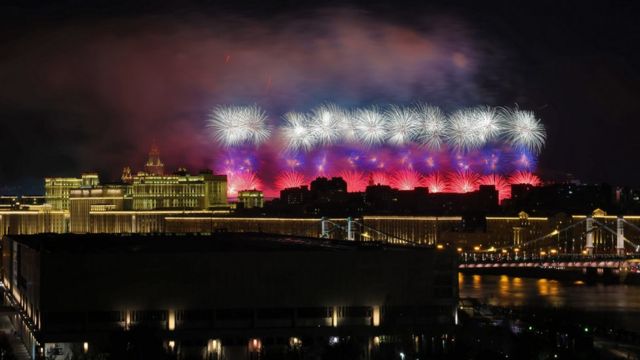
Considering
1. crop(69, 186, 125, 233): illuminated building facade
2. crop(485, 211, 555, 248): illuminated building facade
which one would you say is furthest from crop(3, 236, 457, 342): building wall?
crop(69, 186, 125, 233): illuminated building facade

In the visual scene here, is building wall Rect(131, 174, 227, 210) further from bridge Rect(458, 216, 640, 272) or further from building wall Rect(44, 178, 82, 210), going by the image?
bridge Rect(458, 216, 640, 272)

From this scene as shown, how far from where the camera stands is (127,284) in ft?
99.8

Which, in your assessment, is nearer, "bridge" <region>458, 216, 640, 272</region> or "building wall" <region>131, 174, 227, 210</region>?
"bridge" <region>458, 216, 640, 272</region>

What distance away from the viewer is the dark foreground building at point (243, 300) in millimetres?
29953

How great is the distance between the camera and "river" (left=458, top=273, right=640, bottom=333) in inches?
1509

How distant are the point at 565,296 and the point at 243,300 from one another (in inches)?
754

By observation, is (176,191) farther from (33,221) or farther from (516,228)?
(516,228)

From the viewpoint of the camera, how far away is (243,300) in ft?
99.8

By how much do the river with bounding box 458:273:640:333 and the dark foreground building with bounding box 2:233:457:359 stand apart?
23.9 feet

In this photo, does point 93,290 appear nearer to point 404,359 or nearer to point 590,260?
point 404,359

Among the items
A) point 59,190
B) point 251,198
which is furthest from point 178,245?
point 59,190

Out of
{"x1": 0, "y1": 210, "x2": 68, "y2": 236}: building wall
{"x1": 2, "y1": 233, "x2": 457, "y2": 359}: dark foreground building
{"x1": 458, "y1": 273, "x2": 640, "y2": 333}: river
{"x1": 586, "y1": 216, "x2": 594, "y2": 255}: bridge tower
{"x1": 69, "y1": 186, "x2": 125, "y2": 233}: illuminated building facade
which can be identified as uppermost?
{"x1": 69, "y1": 186, "x2": 125, "y2": 233}: illuminated building facade

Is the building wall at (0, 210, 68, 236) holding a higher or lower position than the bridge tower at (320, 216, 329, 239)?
higher

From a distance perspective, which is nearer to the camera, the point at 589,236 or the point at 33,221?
the point at 589,236
